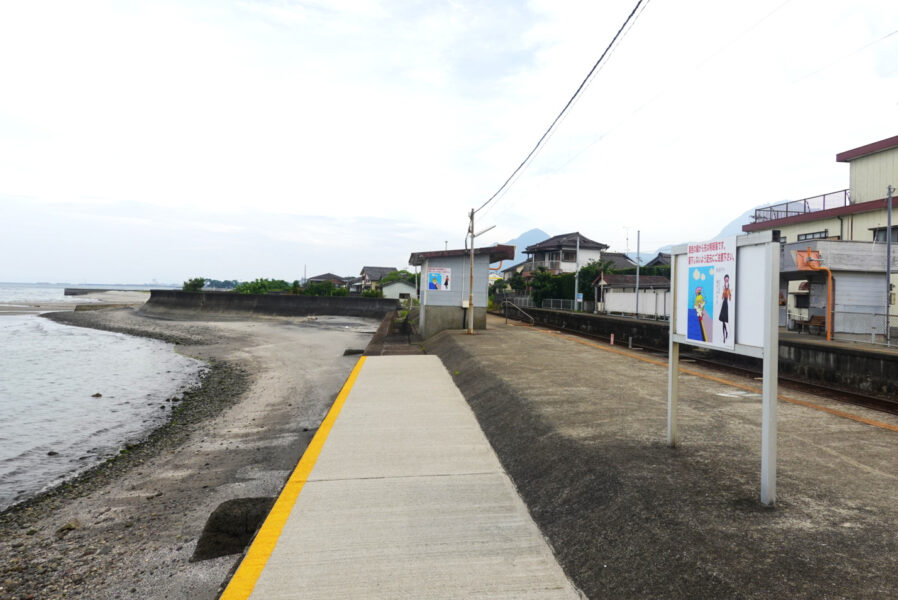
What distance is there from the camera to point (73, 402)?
13852 mm

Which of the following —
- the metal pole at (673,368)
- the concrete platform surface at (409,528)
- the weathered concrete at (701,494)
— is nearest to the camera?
the weathered concrete at (701,494)

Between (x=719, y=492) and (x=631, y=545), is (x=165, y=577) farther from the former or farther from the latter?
(x=719, y=492)

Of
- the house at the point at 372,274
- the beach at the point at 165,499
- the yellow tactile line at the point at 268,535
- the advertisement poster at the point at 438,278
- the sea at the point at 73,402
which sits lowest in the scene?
the sea at the point at 73,402

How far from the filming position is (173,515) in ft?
18.9

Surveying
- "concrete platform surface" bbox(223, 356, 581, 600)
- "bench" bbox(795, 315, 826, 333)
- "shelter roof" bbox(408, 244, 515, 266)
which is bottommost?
"concrete platform surface" bbox(223, 356, 581, 600)

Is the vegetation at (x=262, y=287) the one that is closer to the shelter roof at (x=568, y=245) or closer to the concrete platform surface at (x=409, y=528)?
the shelter roof at (x=568, y=245)

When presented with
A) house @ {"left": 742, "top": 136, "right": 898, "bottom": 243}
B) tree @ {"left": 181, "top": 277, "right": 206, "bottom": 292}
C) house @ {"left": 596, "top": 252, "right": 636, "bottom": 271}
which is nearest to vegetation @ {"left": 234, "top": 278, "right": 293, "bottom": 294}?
tree @ {"left": 181, "top": 277, "right": 206, "bottom": 292}

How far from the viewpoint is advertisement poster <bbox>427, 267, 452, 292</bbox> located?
21188 mm

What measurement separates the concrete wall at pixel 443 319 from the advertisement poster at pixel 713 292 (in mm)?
16548

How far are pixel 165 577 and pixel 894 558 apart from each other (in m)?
5.30

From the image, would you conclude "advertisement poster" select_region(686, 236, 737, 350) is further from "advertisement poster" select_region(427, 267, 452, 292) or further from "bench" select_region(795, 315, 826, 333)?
"advertisement poster" select_region(427, 267, 452, 292)

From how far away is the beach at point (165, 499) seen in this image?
14.2ft

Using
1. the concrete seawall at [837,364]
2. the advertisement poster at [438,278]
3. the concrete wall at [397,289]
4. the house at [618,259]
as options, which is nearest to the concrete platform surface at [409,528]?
the concrete seawall at [837,364]

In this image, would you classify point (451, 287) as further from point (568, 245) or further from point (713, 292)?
point (568, 245)
